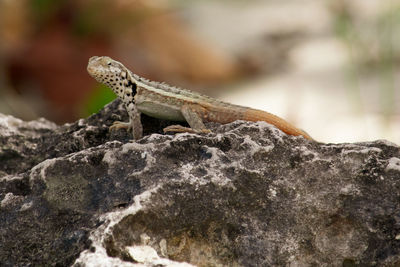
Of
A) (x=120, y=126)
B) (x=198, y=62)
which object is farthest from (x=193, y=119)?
(x=198, y=62)

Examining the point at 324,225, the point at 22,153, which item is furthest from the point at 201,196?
the point at 22,153

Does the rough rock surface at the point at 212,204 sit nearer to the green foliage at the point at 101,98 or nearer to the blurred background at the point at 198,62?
the green foliage at the point at 101,98

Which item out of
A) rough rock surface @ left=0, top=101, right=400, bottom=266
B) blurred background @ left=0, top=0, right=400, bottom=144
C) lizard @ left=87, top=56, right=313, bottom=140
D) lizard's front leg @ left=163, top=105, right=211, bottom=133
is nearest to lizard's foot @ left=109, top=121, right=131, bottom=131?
lizard @ left=87, top=56, right=313, bottom=140

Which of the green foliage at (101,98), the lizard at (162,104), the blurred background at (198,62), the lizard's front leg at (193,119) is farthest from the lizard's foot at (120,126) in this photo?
the blurred background at (198,62)

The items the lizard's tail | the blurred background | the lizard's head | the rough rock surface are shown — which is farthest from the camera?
the blurred background

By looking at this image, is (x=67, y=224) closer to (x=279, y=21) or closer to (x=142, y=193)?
(x=142, y=193)

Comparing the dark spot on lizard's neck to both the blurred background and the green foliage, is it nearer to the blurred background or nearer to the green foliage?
the green foliage

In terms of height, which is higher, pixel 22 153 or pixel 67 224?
pixel 22 153
